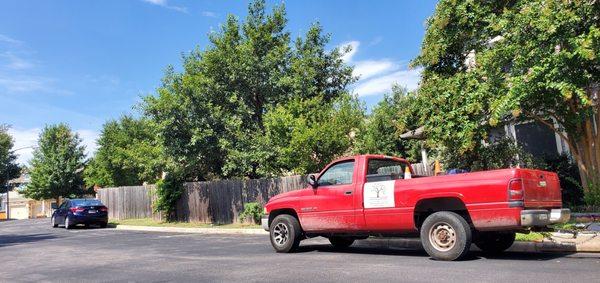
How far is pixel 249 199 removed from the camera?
20469mm

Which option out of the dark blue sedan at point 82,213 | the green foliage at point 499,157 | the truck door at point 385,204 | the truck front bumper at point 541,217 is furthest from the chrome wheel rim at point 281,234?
the dark blue sedan at point 82,213

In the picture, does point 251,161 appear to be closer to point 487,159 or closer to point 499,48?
point 487,159

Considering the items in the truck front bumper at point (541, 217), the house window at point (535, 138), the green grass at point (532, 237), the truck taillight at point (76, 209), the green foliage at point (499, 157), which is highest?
the house window at point (535, 138)

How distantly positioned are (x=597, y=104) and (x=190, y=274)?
10592 mm

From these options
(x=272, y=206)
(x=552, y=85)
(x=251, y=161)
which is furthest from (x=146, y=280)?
(x=251, y=161)

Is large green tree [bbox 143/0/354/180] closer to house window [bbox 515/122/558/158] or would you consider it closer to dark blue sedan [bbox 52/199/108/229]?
dark blue sedan [bbox 52/199/108/229]

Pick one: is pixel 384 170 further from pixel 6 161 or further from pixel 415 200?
pixel 6 161

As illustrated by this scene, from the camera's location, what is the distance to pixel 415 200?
28.5 ft

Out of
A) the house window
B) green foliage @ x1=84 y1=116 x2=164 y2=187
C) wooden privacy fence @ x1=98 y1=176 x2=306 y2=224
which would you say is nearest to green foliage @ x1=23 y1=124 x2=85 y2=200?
green foliage @ x1=84 y1=116 x2=164 y2=187

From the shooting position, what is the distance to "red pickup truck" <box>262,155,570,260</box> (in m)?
7.82

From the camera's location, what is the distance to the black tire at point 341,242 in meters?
11.1

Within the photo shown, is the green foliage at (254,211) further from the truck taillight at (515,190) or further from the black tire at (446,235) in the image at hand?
the truck taillight at (515,190)

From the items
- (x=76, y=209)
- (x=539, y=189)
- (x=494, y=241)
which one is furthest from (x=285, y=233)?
(x=76, y=209)

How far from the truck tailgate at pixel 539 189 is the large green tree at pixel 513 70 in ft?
7.22
